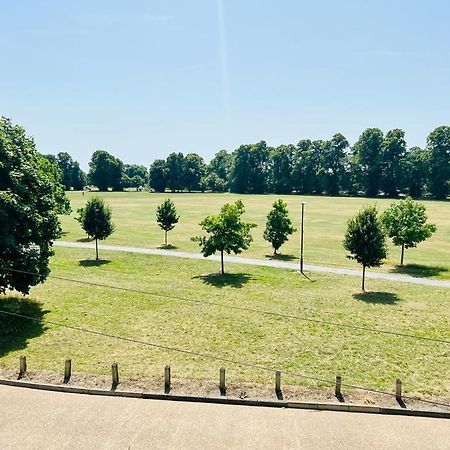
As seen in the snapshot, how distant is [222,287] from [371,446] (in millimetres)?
18057

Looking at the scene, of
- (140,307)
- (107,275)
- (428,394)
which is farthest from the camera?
(107,275)

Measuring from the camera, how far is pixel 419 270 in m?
34.5

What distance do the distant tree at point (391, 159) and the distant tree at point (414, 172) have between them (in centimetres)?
278

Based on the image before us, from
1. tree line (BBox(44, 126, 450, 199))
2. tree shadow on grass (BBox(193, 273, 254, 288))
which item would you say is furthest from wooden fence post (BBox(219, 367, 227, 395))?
tree line (BBox(44, 126, 450, 199))

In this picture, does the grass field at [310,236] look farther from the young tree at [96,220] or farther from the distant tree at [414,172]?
the distant tree at [414,172]

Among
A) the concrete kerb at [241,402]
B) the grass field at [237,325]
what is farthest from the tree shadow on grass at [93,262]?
the concrete kerb at [241,402]

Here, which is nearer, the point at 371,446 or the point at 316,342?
the point at 371,446

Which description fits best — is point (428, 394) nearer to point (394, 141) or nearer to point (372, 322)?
point (372, 322)

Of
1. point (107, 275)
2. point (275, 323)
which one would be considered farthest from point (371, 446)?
point (107, 275)

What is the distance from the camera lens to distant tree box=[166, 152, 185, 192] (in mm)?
149750

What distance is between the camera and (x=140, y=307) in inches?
944

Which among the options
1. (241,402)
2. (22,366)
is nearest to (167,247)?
A: (22,366)

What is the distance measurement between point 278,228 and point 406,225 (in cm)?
1174

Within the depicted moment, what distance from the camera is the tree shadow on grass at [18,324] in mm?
18278
